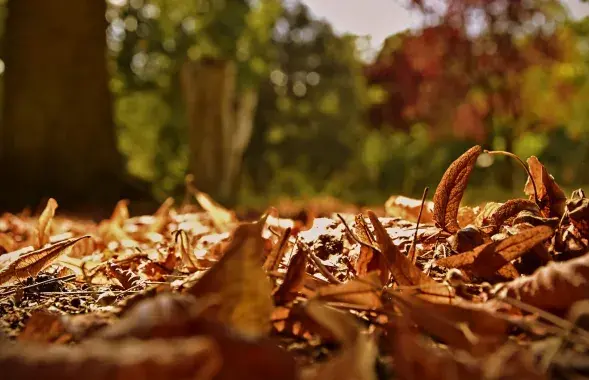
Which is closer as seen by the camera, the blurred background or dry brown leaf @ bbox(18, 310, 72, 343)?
dry brown leaf @ bbox(18, 310, 72, 343)

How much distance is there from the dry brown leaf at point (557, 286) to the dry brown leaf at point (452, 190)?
0.97ft

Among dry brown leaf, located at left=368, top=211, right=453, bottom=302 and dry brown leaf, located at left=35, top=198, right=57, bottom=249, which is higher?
dry brown leaf, located at left=368, top=211, right=453, bottom=302

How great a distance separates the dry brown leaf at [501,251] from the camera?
3.06 ft

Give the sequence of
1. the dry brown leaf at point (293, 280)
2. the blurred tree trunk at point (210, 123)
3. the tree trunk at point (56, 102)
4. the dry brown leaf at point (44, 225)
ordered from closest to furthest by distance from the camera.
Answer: the dry brown leaf at point (293, 280), the dry brown leaf at point (44, 225), the tree trunk at point (56, 102), the blurred tree trunk at point (210, 123)

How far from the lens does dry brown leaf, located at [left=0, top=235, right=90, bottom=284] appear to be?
1182 millimetres

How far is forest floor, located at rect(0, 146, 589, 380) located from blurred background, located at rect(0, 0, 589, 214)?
5.36 metres

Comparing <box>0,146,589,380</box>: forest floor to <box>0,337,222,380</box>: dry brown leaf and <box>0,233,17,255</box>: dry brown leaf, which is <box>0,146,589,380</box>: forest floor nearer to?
<box>0,337,222,380</box>: dry brown leaf

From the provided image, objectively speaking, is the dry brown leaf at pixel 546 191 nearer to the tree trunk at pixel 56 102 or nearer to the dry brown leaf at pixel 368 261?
the dry brown leaf at pixel 368 261

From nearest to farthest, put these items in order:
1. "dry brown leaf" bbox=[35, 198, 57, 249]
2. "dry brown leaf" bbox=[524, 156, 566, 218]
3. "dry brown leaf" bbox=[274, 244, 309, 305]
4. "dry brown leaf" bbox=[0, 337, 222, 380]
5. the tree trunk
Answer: "dry brown leaf" bbox=[0, 337, 222, 380] → "dry brown leaf" bbox=[274, 244, 309, 305] → "dry brown leaf" bbox=[524, 156, 566, 218] → "dry brown leaf" bbox=[35, 198, 57, 249] → the tree trunk

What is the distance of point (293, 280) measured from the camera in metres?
0.89

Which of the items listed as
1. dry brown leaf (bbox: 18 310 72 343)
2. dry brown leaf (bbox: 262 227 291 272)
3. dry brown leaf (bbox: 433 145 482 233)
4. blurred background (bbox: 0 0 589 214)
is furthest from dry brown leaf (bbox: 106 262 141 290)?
blurred background (bbox: 0 0 589 214)

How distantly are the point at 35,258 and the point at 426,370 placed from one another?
2.63ft

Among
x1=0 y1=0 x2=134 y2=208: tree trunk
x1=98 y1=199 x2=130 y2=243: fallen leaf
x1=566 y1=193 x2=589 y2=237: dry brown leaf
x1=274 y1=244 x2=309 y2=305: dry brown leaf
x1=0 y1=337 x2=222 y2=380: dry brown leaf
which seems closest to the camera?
x1=0 y1=337 x2=222 y2=380: dry brown leaf

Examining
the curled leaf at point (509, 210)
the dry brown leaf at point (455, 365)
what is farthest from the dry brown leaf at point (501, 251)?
the dry brown leaf at point (455, 365)
